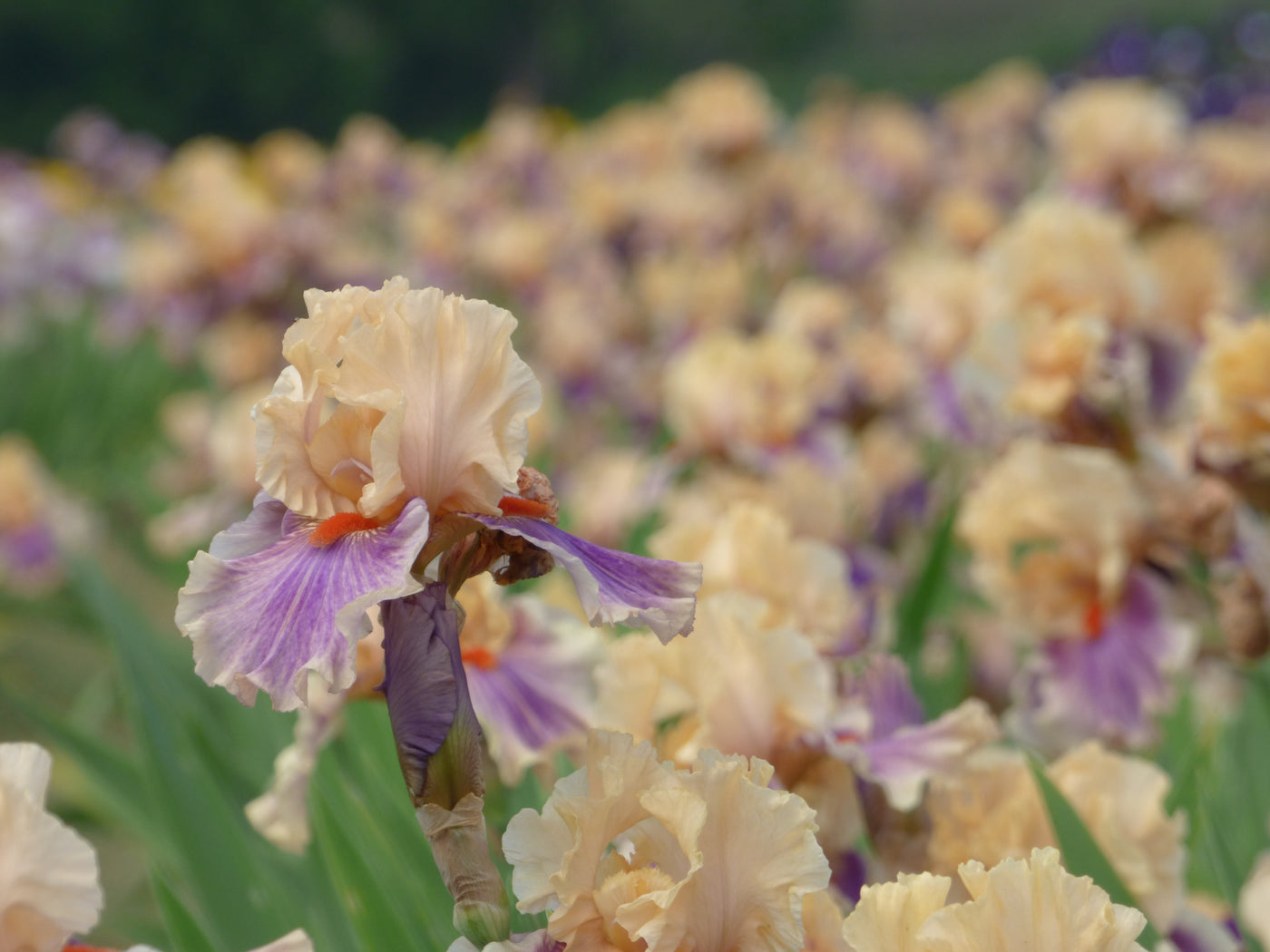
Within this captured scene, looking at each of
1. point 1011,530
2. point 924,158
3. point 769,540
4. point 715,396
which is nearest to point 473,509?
point 769,540

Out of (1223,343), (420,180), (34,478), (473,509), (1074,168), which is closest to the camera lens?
(473,509)

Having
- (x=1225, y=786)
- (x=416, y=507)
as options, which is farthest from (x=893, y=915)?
(x=1225, y=786)

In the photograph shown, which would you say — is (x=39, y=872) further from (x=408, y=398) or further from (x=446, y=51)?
(x=446, y=51)

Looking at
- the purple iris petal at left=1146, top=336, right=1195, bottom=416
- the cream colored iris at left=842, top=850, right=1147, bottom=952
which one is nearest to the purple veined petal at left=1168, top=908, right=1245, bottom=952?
the cream colored iris at left=842, top=850, right=1147, bottom=952

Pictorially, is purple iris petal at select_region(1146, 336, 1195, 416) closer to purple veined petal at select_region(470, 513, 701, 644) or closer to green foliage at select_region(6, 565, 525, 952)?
green foliage at select_region(6, 565, 525, 952)

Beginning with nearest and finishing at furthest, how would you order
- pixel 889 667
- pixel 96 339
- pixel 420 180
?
pixel 889 667, pixel 420 180, pixel 96 339

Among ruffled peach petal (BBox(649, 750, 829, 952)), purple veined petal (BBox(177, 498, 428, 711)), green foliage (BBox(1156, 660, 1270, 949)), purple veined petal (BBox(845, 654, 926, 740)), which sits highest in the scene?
purple veined petal (BBox(177, 498, 428, 711))

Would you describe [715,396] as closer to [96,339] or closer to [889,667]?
[889,667]
